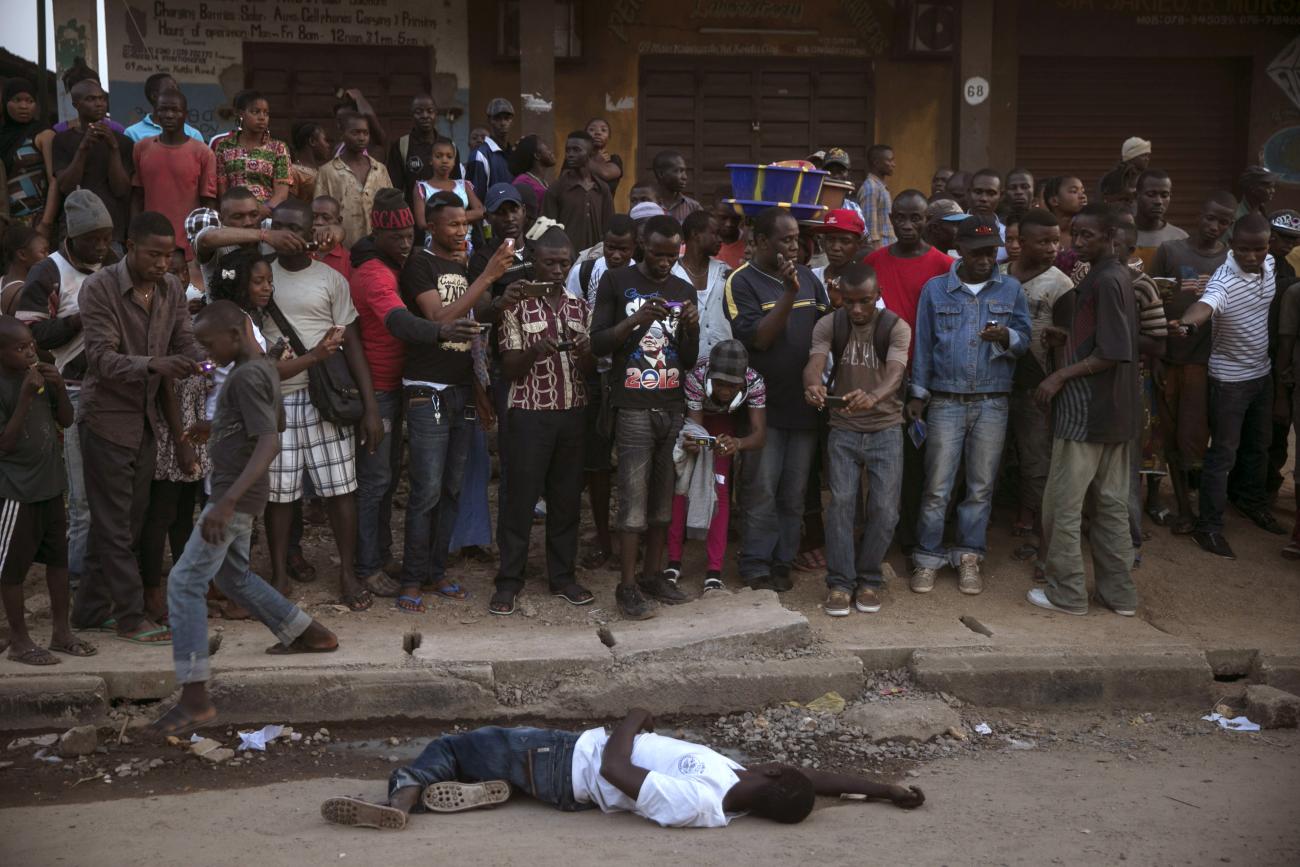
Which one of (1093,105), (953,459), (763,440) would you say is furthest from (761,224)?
(1093,105)

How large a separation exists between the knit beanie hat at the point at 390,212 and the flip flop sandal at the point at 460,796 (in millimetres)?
3129

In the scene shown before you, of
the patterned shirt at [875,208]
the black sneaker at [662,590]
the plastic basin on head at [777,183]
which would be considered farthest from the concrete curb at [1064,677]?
the patterned shirt at [875,208]

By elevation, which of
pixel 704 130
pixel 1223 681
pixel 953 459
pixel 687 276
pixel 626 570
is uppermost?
pixel 704 130

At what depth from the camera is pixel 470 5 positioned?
12.6 meters

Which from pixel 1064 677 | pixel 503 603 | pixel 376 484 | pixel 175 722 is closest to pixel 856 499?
pixel 1064 677

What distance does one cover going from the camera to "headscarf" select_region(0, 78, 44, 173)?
9600 mm

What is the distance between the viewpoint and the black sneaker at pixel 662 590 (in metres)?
7.04

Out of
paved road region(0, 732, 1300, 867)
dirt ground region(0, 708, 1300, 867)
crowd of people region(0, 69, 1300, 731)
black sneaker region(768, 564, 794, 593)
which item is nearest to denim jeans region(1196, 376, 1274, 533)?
crowd of people region(0, 69, 1300, 731)

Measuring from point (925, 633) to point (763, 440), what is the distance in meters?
1.32

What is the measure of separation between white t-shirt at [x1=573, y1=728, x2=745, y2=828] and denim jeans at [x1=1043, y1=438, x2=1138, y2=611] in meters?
3.01

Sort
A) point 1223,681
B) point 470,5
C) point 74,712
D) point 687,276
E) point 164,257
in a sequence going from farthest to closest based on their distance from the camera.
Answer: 1. point 470,5
2. point 687,276
3. point 1223,681
4. point 164,257
5. point 74,712

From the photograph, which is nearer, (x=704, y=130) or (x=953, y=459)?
(x=953, y=459)

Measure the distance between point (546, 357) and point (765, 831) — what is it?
9.46 ft

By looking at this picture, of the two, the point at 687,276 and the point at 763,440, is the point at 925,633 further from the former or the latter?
the point at 687,276
